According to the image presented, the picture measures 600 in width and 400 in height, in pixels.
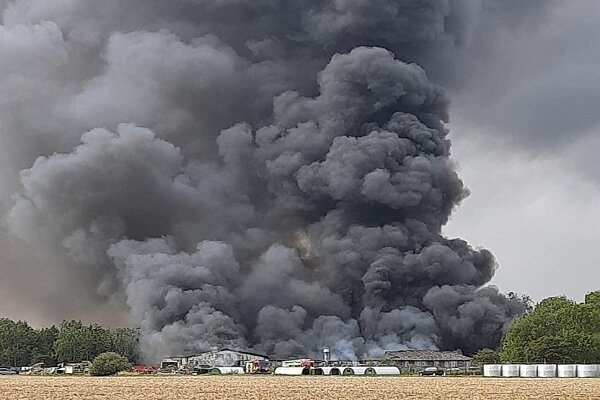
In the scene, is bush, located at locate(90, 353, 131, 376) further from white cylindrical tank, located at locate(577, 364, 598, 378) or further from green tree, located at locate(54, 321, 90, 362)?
white cylindrical tank, located at locate(577, 364, 598, 378)

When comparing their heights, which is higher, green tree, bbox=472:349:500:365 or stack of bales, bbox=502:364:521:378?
green tree, bbox=472:349:500:365

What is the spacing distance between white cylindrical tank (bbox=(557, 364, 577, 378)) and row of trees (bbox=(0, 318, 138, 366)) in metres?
50.6

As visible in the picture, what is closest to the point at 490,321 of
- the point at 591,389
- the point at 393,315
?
the point at 393,315

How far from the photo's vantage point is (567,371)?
221ft

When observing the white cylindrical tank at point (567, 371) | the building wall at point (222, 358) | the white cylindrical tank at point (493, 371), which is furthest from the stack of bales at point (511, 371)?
the building wall at point (222, 358)

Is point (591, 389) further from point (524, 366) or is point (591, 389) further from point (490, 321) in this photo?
point (490, 321)

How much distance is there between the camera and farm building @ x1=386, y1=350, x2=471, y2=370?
282 feet

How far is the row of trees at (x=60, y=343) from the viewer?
106062mm

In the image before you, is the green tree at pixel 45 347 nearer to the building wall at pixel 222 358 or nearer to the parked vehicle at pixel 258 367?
the building wall at pixel 222 358

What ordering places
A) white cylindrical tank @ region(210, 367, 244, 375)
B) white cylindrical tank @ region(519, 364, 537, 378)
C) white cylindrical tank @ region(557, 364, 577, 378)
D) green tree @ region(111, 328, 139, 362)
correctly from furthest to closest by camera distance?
green tree @ region(111, 328, 139, 362)
white cylindrical tank @ region(210, 367, 244, 375)
white cylindrical tank @ region(519, 364, 537, 378)
white cylindrical tank @ region(557, 364, 577, 378)

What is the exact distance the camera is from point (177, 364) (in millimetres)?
88938

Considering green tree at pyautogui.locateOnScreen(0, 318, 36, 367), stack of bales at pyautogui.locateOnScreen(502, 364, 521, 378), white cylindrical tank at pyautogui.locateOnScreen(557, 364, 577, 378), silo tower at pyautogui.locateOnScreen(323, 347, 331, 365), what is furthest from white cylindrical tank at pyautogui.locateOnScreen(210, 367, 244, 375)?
green tree at pyautogui.locateOnScreen(0, 318, 36, 367)

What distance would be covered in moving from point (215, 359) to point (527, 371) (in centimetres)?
3282

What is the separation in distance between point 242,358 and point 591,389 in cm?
5131
